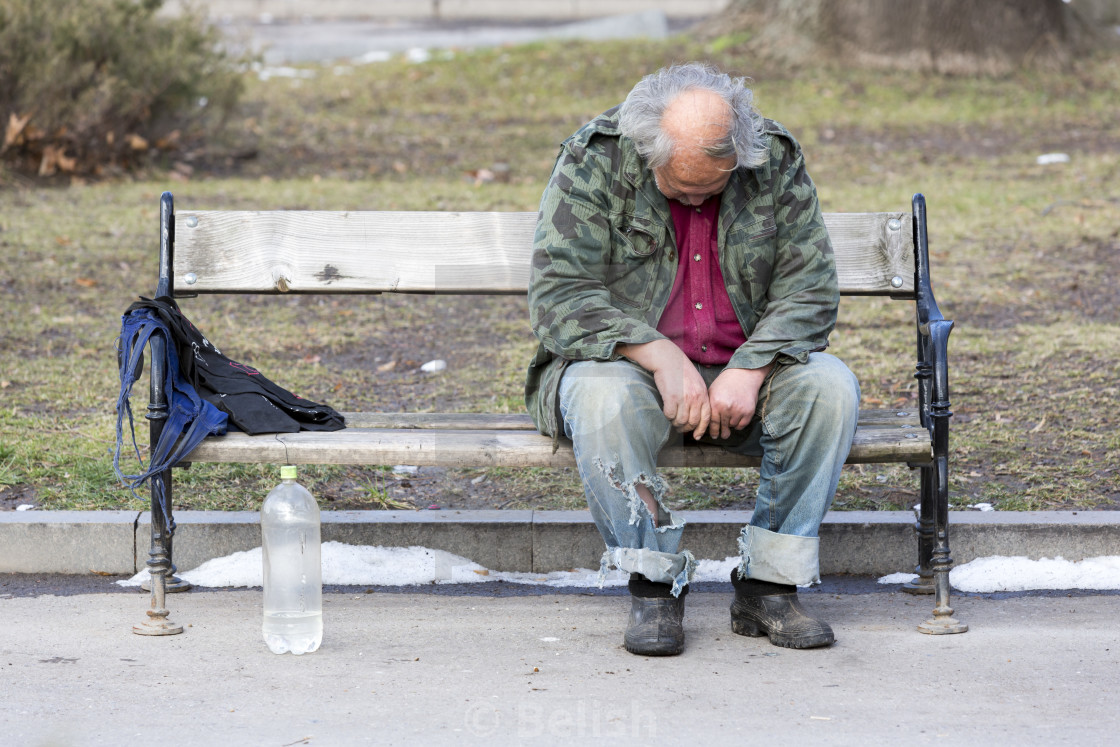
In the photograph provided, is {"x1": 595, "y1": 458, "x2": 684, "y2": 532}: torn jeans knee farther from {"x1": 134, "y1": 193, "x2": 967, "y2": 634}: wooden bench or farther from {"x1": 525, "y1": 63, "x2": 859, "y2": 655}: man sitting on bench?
{"x1": 134, "y1": 193, "x2": 967, "y2": 634}: wooden bench

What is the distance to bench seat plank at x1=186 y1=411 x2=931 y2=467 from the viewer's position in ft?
11.6

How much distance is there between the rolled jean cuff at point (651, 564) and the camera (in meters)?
3.37

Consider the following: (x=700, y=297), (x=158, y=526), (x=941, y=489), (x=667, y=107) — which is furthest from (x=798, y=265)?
(x=158, y=526)

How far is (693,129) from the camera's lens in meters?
3.37

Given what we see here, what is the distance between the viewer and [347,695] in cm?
315

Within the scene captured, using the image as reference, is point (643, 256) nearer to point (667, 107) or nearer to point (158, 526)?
point (667, 107)

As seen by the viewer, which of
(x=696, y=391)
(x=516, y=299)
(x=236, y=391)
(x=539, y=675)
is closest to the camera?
(x=539, y=675)

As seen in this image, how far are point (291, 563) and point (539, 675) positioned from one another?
0.83m

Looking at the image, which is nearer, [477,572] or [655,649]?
[655,649]

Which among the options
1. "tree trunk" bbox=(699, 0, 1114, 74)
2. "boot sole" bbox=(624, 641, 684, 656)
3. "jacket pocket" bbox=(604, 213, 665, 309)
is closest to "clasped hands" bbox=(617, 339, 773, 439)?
"jacket pocket" bbox=(604, 213, 665, 309)

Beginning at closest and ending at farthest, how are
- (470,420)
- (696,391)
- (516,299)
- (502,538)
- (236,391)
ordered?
(696,391), (236,391), (470,420), (502,538), (516,299)

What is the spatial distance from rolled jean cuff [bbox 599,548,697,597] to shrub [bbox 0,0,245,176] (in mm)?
→ 7752

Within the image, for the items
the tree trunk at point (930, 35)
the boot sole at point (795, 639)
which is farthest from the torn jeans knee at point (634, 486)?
the tree trunk at point (930, 35)

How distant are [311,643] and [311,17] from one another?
23.4 m
